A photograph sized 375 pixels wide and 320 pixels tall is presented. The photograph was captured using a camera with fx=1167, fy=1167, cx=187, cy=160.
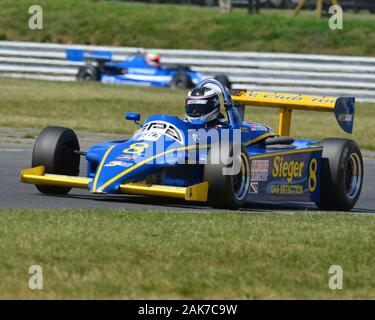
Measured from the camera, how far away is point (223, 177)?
33.9 ft

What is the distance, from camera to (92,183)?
10508mm

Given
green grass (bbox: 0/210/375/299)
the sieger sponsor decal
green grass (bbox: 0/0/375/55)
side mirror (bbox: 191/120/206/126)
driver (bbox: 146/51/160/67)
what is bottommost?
green grass (bbox: 0/210/375/299)

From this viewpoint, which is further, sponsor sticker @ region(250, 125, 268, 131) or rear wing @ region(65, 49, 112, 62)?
rear wing @ region(65, 49, 112, 62)

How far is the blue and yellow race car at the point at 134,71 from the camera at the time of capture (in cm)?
3148

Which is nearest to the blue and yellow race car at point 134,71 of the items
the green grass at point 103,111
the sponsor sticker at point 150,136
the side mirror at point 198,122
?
the green grass at point 103,111

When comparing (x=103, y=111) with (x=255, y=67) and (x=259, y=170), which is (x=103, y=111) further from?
(x=259, y=170)

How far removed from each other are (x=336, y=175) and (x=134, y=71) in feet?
68.3

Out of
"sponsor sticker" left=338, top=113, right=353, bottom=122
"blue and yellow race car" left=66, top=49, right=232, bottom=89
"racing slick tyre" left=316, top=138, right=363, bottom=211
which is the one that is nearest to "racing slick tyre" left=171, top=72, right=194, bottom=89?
"blue and yellow race car" left=66, top=49, right=232, bottom=89

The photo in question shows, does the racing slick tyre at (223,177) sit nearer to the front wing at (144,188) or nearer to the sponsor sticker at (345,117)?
the front wing at (144,188)

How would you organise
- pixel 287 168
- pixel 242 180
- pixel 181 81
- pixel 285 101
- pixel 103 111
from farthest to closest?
pixel 181 81 → pixel 103 111 → pixel 285 101 → pixel 287 168 → pixel 242 180

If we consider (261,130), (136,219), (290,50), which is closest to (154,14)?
(290,50)

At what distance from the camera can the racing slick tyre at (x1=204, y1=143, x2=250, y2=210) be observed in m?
10.3

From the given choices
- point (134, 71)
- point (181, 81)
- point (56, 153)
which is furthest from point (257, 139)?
point (134, 71)

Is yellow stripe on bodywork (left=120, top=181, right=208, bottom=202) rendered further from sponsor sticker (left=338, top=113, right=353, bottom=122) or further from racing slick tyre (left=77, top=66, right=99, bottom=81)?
racing slick tyre (left=77, top=66, right=99, bottom=81)
